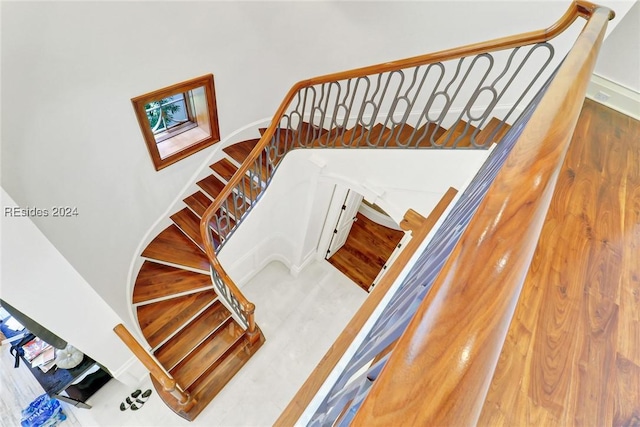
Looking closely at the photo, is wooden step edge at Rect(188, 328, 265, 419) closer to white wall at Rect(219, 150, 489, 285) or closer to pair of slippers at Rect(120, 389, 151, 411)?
pair of slippers at Rect(120, 389, 151, 411)

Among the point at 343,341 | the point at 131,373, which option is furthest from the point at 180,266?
the point at 343,341

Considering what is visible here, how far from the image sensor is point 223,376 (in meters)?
3.45

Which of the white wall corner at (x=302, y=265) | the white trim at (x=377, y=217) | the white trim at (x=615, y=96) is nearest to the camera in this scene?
the white trim at (x=615, y=96)

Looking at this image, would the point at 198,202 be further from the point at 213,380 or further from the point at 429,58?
the point at 429,58

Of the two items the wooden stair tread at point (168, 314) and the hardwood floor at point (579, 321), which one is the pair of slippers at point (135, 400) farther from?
the hardwood floor at point (579, 321)

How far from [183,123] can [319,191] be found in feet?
6.33

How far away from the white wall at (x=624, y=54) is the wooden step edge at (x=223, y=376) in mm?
4236

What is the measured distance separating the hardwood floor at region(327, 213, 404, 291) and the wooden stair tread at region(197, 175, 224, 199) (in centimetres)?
209

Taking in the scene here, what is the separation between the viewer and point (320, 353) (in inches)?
152

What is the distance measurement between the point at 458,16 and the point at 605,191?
186 centimetres

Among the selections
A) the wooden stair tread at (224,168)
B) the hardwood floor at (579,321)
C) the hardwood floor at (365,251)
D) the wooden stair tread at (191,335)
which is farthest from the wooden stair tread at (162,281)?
the hardwood floor at (579,321)

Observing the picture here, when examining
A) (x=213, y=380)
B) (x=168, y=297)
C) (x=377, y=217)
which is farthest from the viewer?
(x=377, y=217)

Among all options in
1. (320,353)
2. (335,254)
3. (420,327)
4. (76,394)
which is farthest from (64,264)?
(335,254)

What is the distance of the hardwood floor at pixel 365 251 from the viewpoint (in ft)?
16.3
